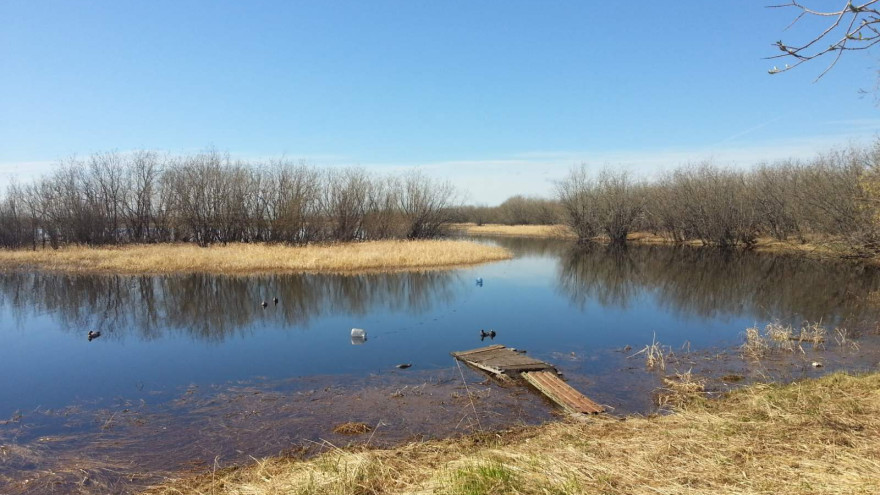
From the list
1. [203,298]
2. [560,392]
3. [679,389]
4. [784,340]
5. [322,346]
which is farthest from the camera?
[203,298]

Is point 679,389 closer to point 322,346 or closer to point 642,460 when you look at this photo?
point 642,460

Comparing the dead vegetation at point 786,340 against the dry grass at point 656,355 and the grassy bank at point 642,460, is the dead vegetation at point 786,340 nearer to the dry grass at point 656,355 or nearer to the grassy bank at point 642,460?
the dry grass at point 656,355

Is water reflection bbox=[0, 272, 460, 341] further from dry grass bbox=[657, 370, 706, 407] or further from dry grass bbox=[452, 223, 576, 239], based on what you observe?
dry grass bbox=[452, 223, 576, 239]

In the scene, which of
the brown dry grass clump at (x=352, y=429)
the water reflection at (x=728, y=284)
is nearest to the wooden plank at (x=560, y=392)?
Result: the brown dry grass clump at (x=352, y=429)

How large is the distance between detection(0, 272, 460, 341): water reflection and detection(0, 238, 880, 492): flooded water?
111mm

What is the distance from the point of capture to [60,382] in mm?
9875

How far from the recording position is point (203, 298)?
19.0 meters

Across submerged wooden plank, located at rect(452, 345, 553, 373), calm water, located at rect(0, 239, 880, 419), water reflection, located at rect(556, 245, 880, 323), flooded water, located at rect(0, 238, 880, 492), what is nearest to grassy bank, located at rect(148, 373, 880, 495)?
flooded water, located at rect(0, 238, 880, 492)

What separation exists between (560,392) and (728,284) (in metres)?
17.1

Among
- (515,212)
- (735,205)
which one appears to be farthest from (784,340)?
(515,212)

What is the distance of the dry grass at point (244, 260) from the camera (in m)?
26.0

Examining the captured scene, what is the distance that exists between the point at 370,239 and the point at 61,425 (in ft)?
113

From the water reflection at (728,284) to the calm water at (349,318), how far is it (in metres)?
0.10

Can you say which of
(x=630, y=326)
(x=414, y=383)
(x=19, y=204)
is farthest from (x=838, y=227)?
(x=19, y=204)
